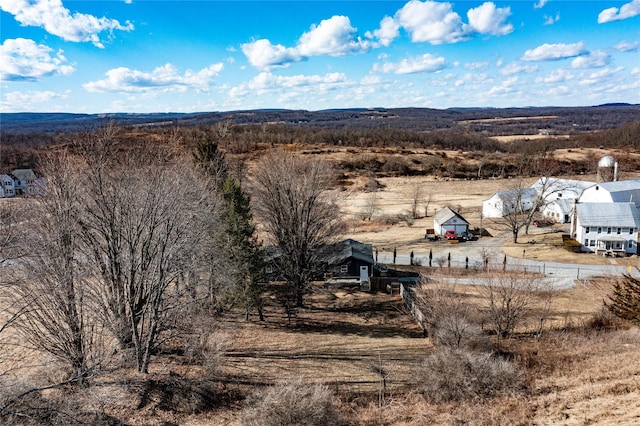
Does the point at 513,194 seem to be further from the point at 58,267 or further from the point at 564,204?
the point at 58,267

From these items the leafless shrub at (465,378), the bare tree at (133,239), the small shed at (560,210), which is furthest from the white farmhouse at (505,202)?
the bare tree at (133,239)

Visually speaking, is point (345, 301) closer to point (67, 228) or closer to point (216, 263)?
point (216, 263)

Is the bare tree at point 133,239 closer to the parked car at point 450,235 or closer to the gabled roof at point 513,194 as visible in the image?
the parked car at point 450,235

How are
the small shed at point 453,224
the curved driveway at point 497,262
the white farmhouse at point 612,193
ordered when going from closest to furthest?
the curved driveway at point 497,262, the small shed at point 453,224, the white farmhouse at point 612,193

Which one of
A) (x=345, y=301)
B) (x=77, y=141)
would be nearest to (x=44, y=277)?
(x=77, y=141)

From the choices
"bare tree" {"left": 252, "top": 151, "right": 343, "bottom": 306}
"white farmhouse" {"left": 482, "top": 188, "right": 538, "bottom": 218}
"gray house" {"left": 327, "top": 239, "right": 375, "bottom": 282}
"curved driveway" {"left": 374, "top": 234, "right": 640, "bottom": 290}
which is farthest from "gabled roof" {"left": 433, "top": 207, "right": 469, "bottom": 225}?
"bare tree" {"left": 252, "top": 151, "right": 343, "bottom": 306}

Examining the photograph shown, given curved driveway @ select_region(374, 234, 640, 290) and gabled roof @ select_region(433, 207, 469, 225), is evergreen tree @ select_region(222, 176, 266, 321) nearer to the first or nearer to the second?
Result: curved driveway @ select_region(374, 234, 640, 290)

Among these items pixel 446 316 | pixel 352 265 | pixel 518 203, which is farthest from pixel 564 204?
pixel 446 316
